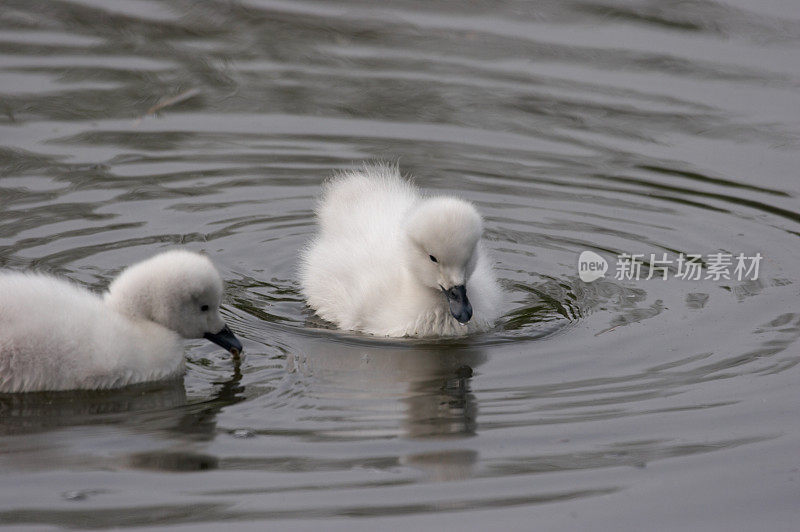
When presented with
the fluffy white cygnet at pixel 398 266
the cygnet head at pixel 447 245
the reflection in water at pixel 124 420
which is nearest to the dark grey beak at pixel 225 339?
the reflection in water at pixel 124 420

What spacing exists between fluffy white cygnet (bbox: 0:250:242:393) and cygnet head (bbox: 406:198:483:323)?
98cm

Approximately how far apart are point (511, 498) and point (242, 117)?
4930mm

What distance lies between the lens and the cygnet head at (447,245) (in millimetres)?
6223

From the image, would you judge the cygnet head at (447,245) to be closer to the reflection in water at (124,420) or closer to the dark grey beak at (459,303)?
the dark grey beak at (459,303)

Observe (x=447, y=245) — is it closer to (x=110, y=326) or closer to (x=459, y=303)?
(x=459, y=303)

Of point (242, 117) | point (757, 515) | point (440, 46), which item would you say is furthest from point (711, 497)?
point (440, 46)

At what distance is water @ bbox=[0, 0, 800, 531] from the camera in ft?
16.1

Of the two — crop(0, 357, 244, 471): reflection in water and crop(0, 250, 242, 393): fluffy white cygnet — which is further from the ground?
crop(0, 250, 242, 393): fluffy white cygnet

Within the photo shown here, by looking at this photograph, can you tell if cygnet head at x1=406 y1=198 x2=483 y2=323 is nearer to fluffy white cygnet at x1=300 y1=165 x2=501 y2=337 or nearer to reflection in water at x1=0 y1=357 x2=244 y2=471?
fluffy white cygnet at x1=300 y1=165 x2=501 y2=337

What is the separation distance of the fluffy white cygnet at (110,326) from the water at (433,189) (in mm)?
92

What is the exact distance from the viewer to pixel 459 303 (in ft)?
20.7

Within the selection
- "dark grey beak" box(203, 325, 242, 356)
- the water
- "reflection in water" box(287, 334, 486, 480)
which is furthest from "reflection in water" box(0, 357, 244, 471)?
"reflection in water" box(287, 334, 486, 480)

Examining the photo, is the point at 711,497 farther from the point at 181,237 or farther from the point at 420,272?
the point at 181,237

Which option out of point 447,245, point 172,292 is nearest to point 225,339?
point 172,292
